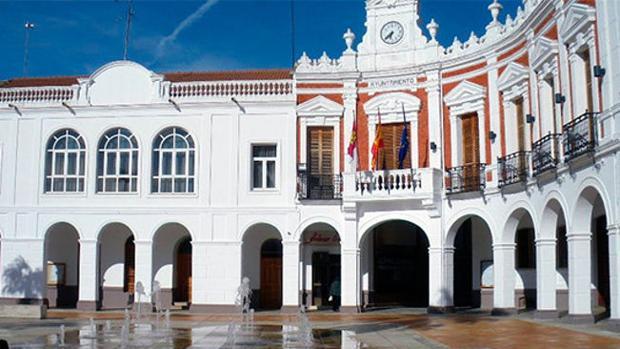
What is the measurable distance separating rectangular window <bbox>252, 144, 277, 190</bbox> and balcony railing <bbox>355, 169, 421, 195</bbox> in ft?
11.4

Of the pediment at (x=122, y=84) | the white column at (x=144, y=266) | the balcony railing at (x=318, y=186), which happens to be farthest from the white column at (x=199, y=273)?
the pediment at (x=122, y=84)

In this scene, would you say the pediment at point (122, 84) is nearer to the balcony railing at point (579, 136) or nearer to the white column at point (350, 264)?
the white column at point (350, 264)

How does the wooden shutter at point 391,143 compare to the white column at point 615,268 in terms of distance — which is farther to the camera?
the wooden shutter at point 391,143

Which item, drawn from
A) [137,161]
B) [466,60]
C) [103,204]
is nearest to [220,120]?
[137,161]

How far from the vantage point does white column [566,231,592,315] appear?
1928 cm

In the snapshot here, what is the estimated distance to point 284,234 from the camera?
92.9ft

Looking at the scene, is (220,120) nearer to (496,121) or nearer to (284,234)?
(284,234)

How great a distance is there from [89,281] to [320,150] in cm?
977

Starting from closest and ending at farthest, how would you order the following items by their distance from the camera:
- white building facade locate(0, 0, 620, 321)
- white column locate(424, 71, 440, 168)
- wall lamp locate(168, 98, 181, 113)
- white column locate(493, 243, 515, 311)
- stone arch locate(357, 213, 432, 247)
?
white column locate(493, 243, 515, 311)
white building facade locate(0, 0, 620, 321)
stone arch locate(357, 213, 432, 247)
white column locate(424, 71, 440, 168)
wall lamp locate(168, 98, 181, 113)

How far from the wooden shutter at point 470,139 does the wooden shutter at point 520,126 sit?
2.04 meters

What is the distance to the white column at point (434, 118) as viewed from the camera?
27500 mm

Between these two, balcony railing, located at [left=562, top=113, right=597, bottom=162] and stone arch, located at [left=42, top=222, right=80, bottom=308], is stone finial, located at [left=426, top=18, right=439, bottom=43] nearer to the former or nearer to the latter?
balcony railing, located at [left=562, top=113, right=597, bottom=162]

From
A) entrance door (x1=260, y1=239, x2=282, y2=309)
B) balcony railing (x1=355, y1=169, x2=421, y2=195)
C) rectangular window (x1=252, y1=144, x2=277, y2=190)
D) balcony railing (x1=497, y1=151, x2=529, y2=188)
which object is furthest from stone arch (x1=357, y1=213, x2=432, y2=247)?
entrance door (x1=260, y1=239, x2=282, y2=309)

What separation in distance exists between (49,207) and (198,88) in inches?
282
